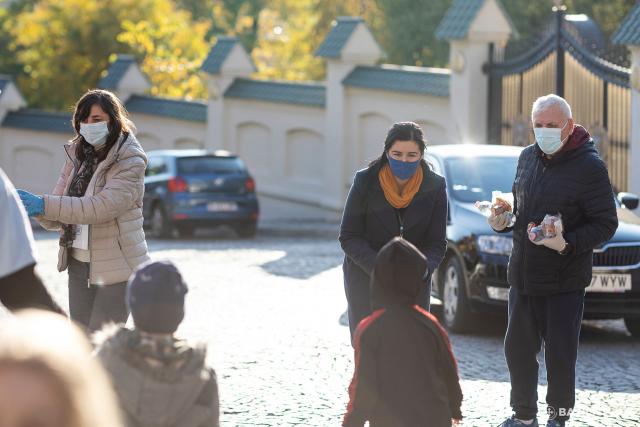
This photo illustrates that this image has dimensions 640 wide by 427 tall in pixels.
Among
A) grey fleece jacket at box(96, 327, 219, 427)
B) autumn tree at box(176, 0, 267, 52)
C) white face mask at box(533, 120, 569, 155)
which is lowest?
grey fleece jacket at box(96, 327, 219, 427)

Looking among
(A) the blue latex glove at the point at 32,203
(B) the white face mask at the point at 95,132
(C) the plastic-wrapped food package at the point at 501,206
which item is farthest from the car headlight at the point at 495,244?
(A) the blue latex glove at the point at 32,203

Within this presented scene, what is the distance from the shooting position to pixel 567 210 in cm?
691

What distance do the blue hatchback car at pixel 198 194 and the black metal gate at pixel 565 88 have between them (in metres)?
3.98

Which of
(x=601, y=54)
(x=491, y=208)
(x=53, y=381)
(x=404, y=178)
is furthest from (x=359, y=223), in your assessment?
(x=601, y=54)

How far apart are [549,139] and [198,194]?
15.7 m

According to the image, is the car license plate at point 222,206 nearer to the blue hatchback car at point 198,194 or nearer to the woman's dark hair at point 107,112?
the blue hatchback car at point 198,194

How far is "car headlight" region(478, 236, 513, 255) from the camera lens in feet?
35.2

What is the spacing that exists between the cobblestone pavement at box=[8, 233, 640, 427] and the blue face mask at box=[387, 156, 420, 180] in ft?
3.66

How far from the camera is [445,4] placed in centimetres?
3778

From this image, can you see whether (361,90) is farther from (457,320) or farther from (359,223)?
(359,223)

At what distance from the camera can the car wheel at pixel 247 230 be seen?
22.8 meters

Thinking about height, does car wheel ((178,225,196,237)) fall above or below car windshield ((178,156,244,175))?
below

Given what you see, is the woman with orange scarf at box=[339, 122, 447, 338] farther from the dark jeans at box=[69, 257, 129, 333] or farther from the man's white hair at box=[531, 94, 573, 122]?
the dark jeans at box=[69, 257, 129, 333]

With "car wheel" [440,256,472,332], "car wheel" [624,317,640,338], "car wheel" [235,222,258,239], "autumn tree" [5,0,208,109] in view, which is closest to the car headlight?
"car wheel" [440,256,472,332]
